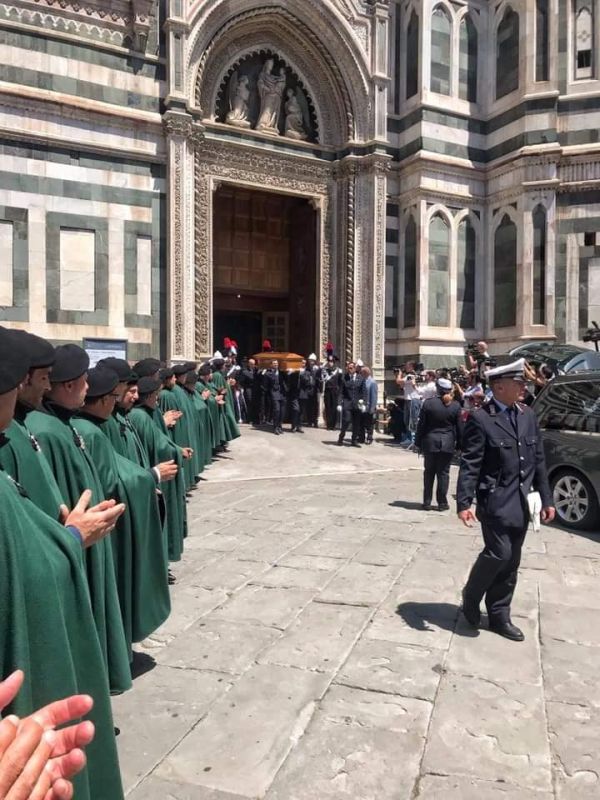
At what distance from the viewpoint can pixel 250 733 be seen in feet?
10.6

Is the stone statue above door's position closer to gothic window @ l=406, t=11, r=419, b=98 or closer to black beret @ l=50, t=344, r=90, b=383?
gothic window @ l=406, t=11, r=419, b=98

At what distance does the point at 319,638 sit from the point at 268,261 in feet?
57.3

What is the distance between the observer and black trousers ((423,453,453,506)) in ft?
27.4

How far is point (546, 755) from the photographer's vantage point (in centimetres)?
308

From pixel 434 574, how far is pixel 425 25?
1709 centimetres

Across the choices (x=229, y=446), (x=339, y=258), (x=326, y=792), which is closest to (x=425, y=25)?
(x=339, y=258)

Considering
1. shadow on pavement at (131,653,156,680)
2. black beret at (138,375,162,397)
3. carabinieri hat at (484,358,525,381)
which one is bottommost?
shadow on pavement at (131,653,156,680)

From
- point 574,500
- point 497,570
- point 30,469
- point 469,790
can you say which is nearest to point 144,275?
point 574,500

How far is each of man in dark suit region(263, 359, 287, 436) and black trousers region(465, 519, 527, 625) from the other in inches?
423

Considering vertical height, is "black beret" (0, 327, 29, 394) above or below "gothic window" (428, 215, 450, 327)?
below

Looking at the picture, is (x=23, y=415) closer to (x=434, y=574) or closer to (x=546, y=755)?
(x=546, y=755)

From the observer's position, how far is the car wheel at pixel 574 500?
7348 mm

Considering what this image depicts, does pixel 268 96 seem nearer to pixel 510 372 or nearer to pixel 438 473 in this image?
pixel 438 473

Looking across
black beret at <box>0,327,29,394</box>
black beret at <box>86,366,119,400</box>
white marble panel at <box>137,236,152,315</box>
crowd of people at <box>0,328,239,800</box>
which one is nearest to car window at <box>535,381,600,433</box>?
crowd of people at <box>0,328,239,800</box>
